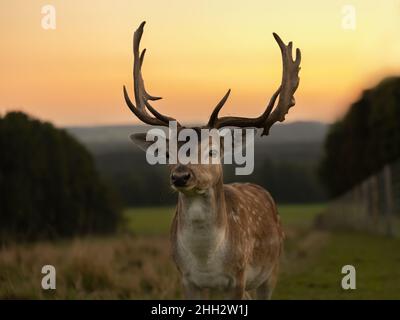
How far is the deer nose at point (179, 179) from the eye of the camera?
7.75 meters

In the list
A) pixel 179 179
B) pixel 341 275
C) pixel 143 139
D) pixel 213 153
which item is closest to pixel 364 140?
pixel 341 275

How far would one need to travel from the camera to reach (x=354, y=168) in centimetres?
4322

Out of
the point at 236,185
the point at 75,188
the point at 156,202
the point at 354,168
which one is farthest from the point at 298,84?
the point at 156,202

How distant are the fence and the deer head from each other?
17.3 m

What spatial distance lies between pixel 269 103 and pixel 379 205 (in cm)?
2018

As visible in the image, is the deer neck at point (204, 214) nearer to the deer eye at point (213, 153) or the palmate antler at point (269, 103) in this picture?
the deer eye at point (213, 153)

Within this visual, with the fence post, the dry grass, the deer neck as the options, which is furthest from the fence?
the deer neck

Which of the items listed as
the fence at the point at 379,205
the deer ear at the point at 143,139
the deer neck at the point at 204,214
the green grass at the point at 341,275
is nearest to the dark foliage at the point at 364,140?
the fence at the point at 379,205

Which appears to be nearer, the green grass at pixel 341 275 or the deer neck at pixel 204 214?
the deer neck at pixel 204 214

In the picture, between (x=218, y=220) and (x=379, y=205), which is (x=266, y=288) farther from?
(x=379, y=205)

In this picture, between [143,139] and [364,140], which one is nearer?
[143,139]

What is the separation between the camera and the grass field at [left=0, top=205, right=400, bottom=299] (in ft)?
43.0

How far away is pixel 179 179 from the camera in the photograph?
775 cm

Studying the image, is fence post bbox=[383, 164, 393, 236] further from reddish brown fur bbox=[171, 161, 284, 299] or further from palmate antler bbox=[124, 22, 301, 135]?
palmate antler bbox=[124, 22, 301, 135]
